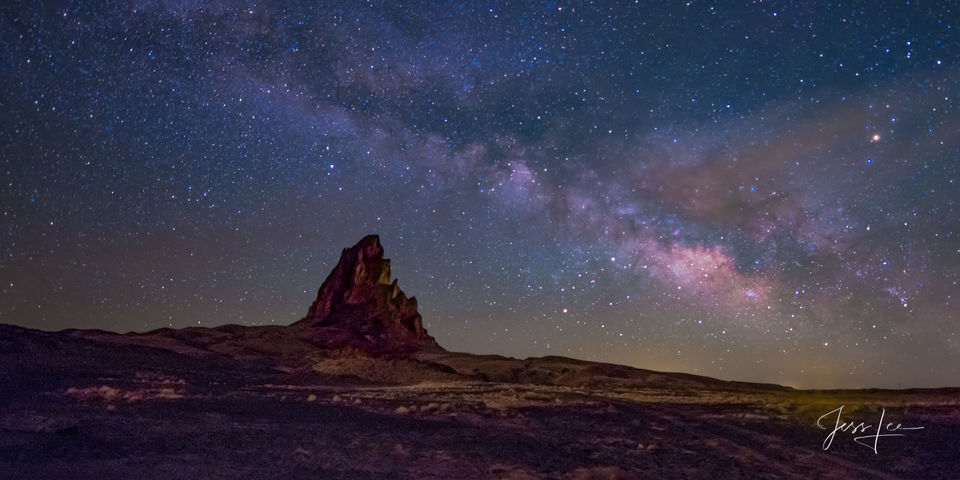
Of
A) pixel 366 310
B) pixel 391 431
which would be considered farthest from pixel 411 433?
pixel 366 310

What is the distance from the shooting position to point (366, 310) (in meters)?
54.9

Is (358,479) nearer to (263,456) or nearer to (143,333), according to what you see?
(263,456)

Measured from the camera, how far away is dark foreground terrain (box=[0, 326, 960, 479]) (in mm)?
10992
